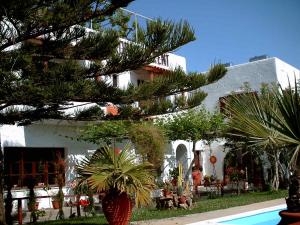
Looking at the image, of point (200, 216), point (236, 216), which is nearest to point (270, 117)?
point (236, 216)

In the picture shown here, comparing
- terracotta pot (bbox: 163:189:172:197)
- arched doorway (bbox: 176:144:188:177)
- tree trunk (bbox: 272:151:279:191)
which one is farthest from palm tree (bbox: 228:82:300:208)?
arched doorway (bbox: 176:144:188:177)

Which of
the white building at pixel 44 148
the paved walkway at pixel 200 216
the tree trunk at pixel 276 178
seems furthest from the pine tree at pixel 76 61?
the tree trunk at pixel 276 178

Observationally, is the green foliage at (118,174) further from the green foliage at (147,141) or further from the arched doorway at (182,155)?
the arched doorway at (182,155)

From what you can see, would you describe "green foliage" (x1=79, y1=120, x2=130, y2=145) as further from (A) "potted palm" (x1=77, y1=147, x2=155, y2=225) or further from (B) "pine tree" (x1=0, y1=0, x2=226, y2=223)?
(A) "potted palm" (x1=77, y1=147, x2=155, y2=225)

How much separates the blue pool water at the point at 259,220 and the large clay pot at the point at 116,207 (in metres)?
2.90

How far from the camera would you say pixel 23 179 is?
1650 cm

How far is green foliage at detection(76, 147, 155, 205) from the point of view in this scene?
9227mm

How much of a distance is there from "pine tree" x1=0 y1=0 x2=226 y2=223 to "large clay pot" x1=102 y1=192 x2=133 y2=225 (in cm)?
249

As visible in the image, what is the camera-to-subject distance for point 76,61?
37.4ft

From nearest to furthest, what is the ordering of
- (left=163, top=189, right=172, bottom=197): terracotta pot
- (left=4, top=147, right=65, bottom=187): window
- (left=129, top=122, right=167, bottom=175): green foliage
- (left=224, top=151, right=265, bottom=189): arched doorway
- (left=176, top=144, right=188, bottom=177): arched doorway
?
(left=163, top=189, right=172, bottom=197): terracotta pot
(left=129, top=122, right=167, bottom=175): green foliage
(left=4, top=147, right=65, bottom=187): window
(left=224, top=151, right=265, bottom=189): arched doorway
(left=176, top=144, right=188, bottom=177): arched doorway

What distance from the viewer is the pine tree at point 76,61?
9.55 m

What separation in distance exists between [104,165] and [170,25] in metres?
3.73

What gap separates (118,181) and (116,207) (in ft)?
2.00

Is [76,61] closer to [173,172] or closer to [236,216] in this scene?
[236,216]
